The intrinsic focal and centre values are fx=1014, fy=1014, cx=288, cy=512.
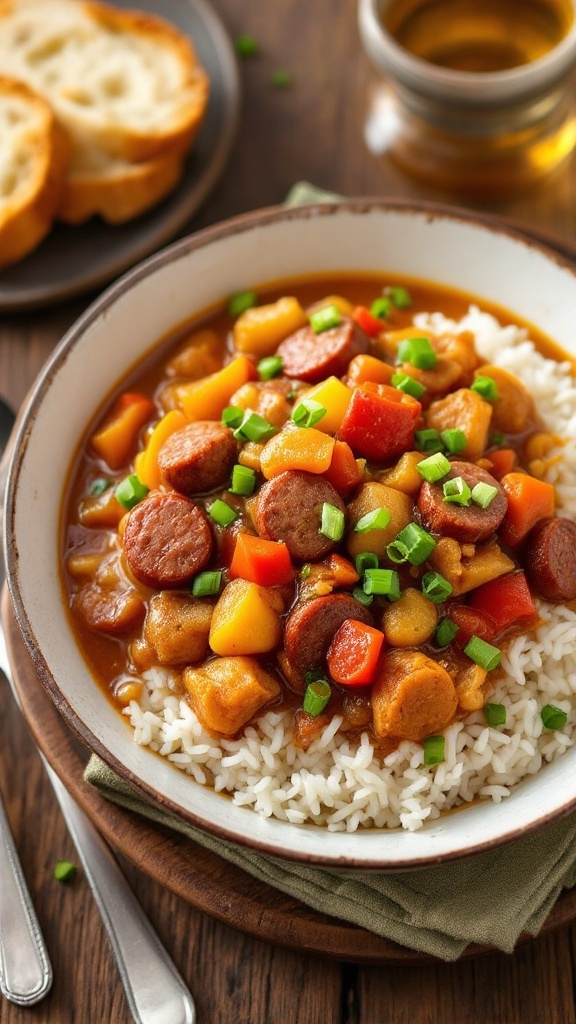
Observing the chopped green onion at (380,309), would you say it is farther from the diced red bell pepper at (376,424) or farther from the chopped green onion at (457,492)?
the chopped green onion at (457,492)

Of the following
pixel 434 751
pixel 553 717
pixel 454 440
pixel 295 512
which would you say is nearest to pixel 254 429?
pixel 295 512

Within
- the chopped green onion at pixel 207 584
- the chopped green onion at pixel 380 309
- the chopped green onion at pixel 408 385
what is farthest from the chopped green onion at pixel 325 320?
the chopped green onion at pixel 207 584

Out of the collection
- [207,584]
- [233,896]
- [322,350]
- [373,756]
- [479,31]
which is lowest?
[233,896]

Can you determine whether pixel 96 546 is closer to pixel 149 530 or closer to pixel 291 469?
pixel 149 530

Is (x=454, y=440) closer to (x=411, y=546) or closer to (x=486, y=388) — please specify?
(x=486, y=388)

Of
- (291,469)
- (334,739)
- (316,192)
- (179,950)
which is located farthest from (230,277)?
(179,950)

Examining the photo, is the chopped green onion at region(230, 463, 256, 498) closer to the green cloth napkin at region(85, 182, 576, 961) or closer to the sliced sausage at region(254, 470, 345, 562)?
the sliced sausage at region(254, 470, 345, 562)

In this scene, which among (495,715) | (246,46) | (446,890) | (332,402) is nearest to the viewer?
(446,890)
